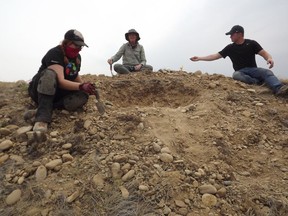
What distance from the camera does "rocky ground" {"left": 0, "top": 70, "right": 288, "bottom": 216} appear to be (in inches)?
106

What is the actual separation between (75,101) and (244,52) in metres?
3.21

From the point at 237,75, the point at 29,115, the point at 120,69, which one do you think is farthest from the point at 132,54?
the point at 29,115

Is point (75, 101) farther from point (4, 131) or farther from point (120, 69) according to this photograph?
point (120, 69)

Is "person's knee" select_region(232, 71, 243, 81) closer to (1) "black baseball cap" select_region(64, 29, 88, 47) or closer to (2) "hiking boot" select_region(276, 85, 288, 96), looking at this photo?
(2) "hiking boot" select_region(276, 85, 288, 96)

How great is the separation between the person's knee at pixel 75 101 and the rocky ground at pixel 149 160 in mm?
80

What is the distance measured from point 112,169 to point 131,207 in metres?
0.46

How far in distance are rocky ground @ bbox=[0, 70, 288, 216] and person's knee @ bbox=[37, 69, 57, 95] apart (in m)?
0.40

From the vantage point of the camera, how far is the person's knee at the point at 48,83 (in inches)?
138

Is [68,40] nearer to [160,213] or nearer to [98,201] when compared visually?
[98,201]

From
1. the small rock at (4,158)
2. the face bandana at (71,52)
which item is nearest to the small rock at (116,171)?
the small rock at (4,158)

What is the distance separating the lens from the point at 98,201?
2.69m

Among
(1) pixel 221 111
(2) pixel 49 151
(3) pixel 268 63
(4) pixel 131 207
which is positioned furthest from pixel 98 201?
(3) pixel 268 63

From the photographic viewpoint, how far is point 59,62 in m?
3.62

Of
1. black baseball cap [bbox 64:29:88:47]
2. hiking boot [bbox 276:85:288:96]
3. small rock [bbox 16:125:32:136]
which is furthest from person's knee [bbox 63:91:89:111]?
hiking boot [bbox 276:85:288:96]
